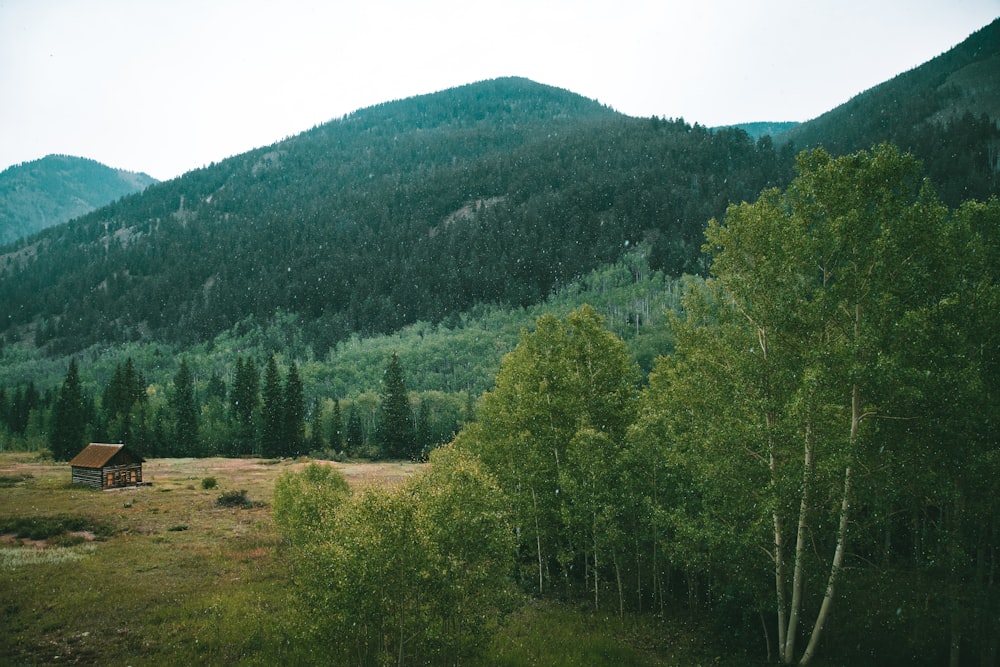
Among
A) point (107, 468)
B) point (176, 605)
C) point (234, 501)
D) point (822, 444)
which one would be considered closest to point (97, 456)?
point (107, 468)

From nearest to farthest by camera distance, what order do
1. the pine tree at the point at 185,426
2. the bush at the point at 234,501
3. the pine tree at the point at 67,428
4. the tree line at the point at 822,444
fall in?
the tree line at the point at 822,444 → the bush at the point at 234,501 → the pine tree at the point at 67,428 → the pine tree at the point at 185,426

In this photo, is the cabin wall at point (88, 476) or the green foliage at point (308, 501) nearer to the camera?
the green foliage at point (308, 501)

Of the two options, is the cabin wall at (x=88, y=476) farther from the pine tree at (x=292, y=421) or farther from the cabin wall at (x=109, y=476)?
the pine tree at (x=292, y=421)

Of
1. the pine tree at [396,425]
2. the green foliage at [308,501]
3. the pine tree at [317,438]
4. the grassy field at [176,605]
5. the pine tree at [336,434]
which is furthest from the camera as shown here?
the pine tree at [317,438]

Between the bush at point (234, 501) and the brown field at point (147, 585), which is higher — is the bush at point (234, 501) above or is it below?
below

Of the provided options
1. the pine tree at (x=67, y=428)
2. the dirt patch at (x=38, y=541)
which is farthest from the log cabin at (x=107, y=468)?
the pine tree at (x=67, y=428)

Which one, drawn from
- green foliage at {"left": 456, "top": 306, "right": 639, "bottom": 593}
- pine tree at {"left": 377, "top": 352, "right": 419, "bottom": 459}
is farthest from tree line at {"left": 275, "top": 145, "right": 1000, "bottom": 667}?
pine tree at {"left": 377, "top": 352, "right": 419, "bottom": 459}

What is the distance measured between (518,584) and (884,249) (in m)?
24.9

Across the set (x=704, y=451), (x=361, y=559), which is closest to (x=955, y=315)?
(x=704, y=451)

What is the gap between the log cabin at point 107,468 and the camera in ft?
191

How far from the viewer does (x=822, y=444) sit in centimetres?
1570

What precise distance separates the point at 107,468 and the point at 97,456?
3.04 metres

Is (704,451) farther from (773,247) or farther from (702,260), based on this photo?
(702,260)

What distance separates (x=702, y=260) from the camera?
181875mm
